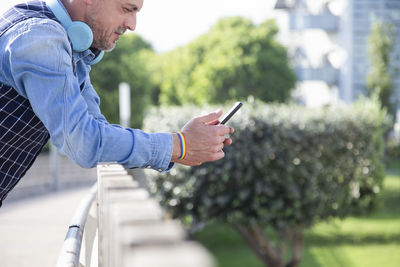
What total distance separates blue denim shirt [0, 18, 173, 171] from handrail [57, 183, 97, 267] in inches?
10.9

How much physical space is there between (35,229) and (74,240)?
721cm

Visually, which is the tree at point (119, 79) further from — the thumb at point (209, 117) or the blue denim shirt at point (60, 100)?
the blue denim shirt at point (60, 100)

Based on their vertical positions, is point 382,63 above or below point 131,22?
above

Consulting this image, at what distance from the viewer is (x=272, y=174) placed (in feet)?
22.8

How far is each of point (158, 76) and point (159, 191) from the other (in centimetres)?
3969

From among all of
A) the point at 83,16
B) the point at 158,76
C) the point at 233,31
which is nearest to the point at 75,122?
the point at 83,16

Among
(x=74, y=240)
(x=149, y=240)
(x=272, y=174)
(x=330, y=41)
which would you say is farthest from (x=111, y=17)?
(x=330, y=41)

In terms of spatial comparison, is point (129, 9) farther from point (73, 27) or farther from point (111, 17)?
point (73, 27)

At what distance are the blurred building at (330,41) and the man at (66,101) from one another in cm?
3356

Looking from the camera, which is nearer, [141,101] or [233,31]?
[141,101]

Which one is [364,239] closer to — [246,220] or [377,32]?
[246,220]

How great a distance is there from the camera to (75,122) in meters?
1.67

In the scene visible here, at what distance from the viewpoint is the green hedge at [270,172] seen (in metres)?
6.87

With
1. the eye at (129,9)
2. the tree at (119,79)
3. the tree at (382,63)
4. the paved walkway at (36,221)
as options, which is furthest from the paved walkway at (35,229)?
the tree at (382,63)
